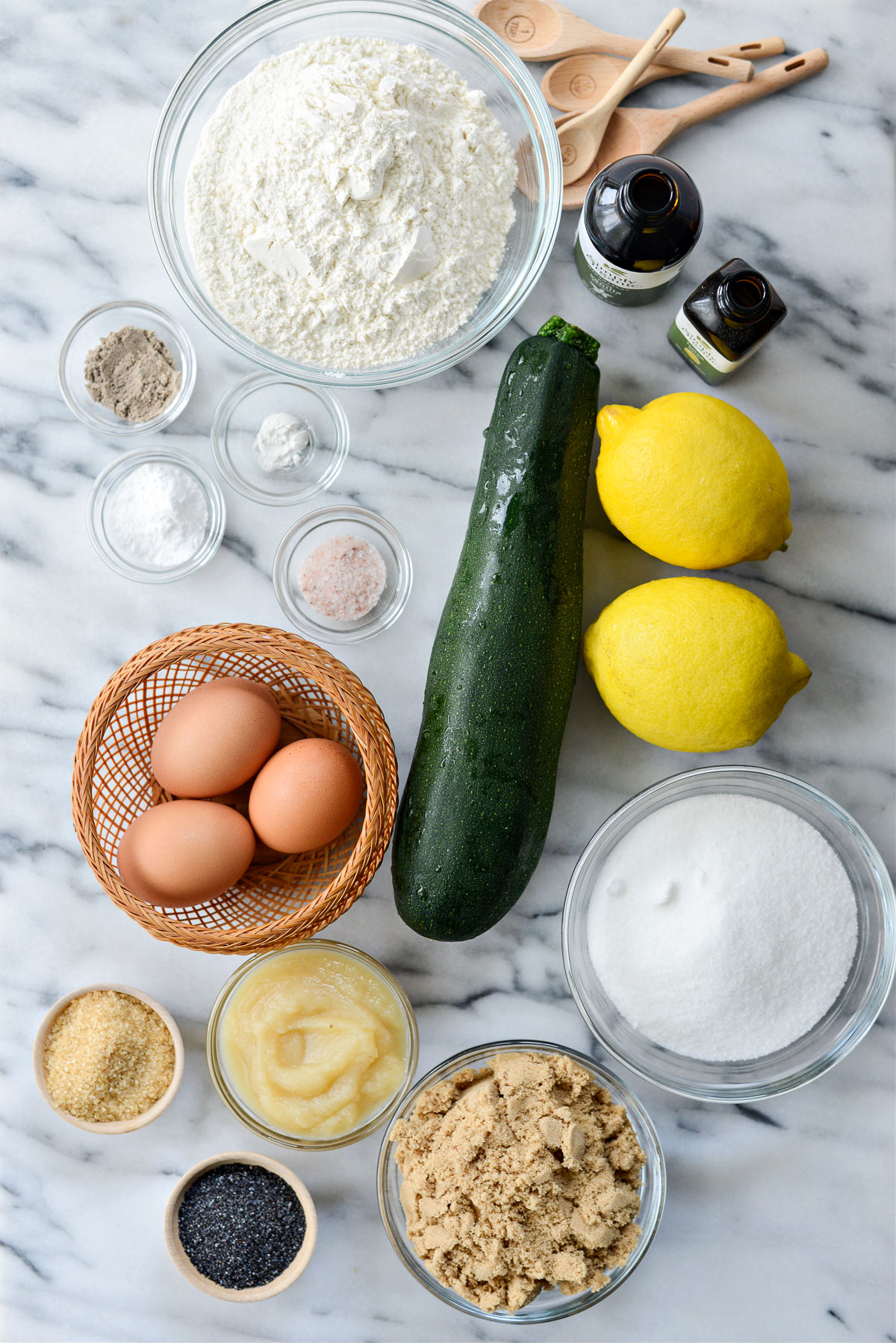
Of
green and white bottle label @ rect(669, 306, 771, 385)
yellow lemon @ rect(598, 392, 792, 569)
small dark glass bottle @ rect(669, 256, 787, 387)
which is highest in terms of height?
small dark glass bottle @ rect(669, 256, 787, 387)

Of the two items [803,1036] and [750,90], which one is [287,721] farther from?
[750,90]

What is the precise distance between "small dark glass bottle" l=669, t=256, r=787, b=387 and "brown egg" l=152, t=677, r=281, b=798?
795 mm

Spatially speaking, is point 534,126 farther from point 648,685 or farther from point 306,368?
point 648,685

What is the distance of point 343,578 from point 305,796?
1.17 ft

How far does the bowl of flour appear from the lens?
1.13 m

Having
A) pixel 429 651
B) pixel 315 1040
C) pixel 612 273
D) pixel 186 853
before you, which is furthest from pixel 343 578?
pixel 315 1040

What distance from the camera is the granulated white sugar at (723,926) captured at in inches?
47.5

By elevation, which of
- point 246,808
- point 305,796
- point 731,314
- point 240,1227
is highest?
point 731,314

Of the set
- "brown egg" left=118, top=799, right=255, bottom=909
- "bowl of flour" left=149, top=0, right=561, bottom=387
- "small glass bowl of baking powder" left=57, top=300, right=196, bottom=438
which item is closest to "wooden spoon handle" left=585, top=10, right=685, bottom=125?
"bowl of flour" left=149, top=0, right=561, bottom=387

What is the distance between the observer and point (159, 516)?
132 centimetres

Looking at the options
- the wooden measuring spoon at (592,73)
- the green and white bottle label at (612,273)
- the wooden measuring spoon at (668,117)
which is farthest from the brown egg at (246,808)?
the wooden measuring spoon at (592,73)

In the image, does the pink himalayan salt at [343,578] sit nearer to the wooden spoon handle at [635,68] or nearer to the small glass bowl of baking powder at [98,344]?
the small glass bowl of baking powder at [98,344]

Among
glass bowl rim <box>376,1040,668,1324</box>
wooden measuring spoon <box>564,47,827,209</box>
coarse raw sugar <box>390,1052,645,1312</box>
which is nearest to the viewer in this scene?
coarse raw sugar <box>390,1052,645,1312</box>

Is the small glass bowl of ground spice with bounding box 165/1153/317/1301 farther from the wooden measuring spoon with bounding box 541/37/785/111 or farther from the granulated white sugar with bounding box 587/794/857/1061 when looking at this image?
the wooden measuring spoon with bounding box 541/37/785/111
